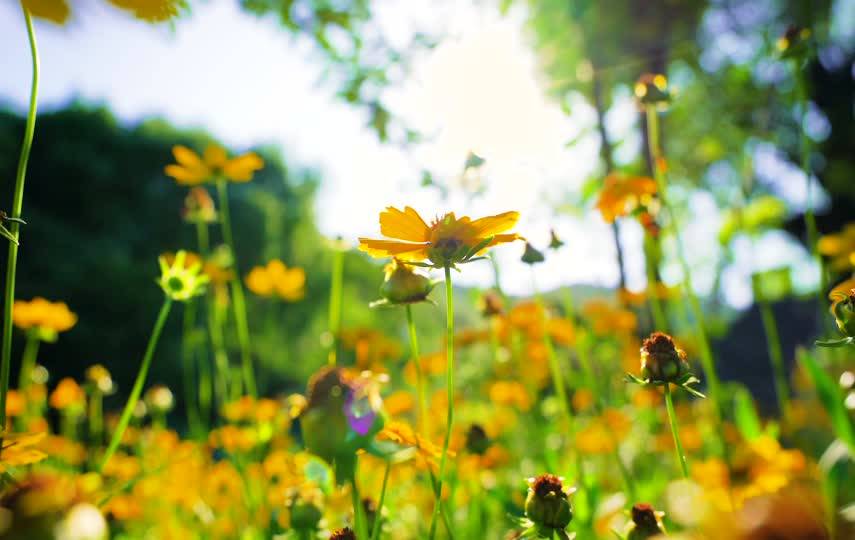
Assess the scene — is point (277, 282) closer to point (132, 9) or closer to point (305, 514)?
point (305, 514)

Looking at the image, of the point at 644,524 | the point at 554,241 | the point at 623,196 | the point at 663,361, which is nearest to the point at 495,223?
the point at 663,361

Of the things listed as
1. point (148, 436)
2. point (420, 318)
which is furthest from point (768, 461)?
point (420, 318)

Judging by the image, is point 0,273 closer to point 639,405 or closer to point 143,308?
point 143,308

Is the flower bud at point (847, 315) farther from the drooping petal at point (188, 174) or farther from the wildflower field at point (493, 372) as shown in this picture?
the drooping petal at point (188, 174)

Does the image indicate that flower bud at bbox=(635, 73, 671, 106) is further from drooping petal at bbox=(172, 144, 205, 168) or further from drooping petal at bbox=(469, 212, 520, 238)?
drooping petal at bbox=(172, 144, 205, 168)

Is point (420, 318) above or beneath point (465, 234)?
above

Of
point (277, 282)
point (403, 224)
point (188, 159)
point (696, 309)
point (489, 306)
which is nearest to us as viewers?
point (403, 224)
